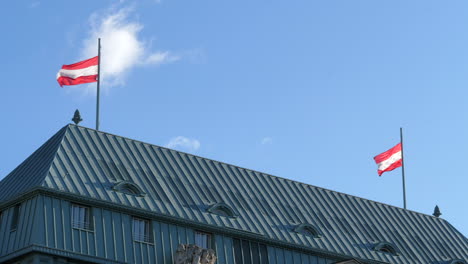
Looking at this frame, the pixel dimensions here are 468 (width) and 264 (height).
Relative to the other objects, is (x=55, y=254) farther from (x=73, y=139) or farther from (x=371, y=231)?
(x=371, y=231)

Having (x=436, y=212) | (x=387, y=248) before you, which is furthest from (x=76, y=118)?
(x=436, y=212)

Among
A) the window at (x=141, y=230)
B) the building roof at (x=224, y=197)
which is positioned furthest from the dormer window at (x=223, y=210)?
the window at (x=141, y=230)

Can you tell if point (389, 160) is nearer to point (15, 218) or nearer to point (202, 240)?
point (202, 240)

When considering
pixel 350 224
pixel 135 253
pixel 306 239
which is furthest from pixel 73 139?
pixel 350 224

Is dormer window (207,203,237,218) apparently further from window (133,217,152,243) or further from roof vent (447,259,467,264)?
roof vent (447,259,467,264)

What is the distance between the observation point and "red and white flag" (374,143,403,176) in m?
88.9

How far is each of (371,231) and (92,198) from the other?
23.2m

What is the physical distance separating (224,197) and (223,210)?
2099 millimetres

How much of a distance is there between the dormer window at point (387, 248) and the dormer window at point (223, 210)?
1156 cm

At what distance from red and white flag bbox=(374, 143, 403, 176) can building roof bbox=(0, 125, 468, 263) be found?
3.86m

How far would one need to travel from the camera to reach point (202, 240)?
68.0 m

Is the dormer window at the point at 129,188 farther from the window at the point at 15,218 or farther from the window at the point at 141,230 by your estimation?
the window at the point at 15,218

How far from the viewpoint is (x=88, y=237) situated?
62875mm

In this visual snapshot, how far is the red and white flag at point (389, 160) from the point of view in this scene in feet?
292
